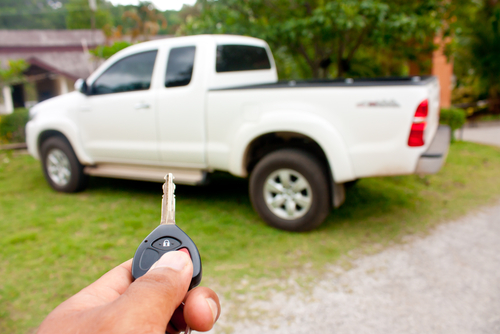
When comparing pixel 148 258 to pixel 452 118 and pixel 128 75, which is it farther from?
pixel 452 118

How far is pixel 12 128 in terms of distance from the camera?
10.2m

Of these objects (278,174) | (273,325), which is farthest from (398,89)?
(273,325)

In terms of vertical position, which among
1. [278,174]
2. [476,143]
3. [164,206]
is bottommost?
[476,143]

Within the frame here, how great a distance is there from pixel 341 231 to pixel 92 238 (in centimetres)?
→ 256

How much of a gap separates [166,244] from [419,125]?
10.0 feet

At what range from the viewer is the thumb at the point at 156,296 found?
0.72 metres

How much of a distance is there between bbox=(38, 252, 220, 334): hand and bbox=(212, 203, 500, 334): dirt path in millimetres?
1816

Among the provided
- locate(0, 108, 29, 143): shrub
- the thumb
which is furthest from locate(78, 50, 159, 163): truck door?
locate(0, 108, 29, 143): shrub

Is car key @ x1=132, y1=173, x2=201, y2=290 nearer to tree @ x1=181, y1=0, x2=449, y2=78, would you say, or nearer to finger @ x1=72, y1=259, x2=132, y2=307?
finger @ x1=72, y1=259, x2=132, y2=307

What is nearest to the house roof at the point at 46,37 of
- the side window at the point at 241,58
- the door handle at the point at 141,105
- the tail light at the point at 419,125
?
the side window at the point at 241,58

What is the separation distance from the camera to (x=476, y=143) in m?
9.25

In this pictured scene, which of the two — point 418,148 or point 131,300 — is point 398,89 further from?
point 131,300

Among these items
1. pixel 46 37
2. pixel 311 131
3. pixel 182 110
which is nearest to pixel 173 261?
pixel 311 131

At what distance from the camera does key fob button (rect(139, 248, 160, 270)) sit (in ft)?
2.93
